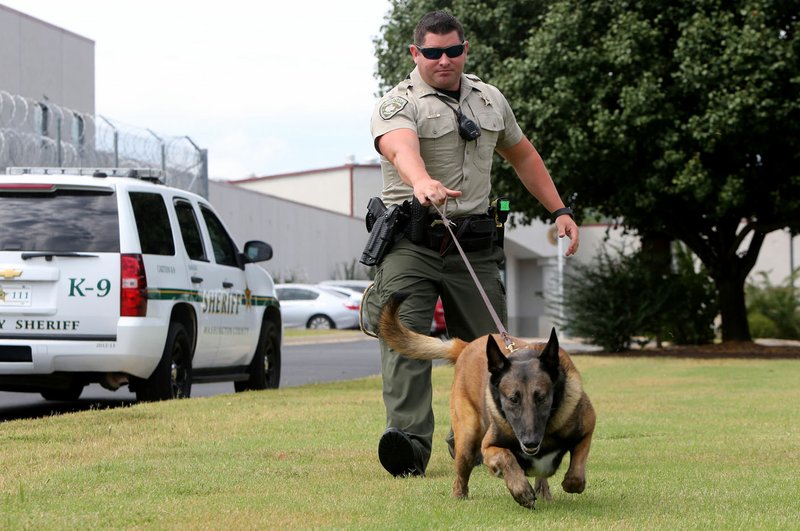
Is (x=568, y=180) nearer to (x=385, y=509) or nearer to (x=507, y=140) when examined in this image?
(x=507, y=140)

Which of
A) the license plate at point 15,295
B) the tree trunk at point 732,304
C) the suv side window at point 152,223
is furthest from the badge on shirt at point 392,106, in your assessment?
the tree trunk at point 732,304

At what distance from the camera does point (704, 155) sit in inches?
867

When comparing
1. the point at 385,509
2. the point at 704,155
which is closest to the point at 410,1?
the point at 704,155

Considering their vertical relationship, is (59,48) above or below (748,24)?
above

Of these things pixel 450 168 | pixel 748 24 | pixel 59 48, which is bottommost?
pixel 450 168

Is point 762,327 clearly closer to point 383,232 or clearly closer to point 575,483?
point 383,232

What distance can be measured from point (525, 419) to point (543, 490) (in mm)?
779

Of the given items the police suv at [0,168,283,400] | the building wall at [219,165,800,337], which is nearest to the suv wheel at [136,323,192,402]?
the police suv at [0,168,283,400]

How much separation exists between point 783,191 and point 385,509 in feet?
59.1

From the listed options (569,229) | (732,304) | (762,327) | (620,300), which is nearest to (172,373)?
(569,229)

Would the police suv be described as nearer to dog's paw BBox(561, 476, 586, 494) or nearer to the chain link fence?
dog's paw BBox(561, 476, 586, 494)

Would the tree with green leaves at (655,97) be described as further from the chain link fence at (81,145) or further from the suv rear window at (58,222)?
the suv rear window at (58,222)

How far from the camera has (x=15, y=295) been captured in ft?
34.2

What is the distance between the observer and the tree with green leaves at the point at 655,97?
20672mm
